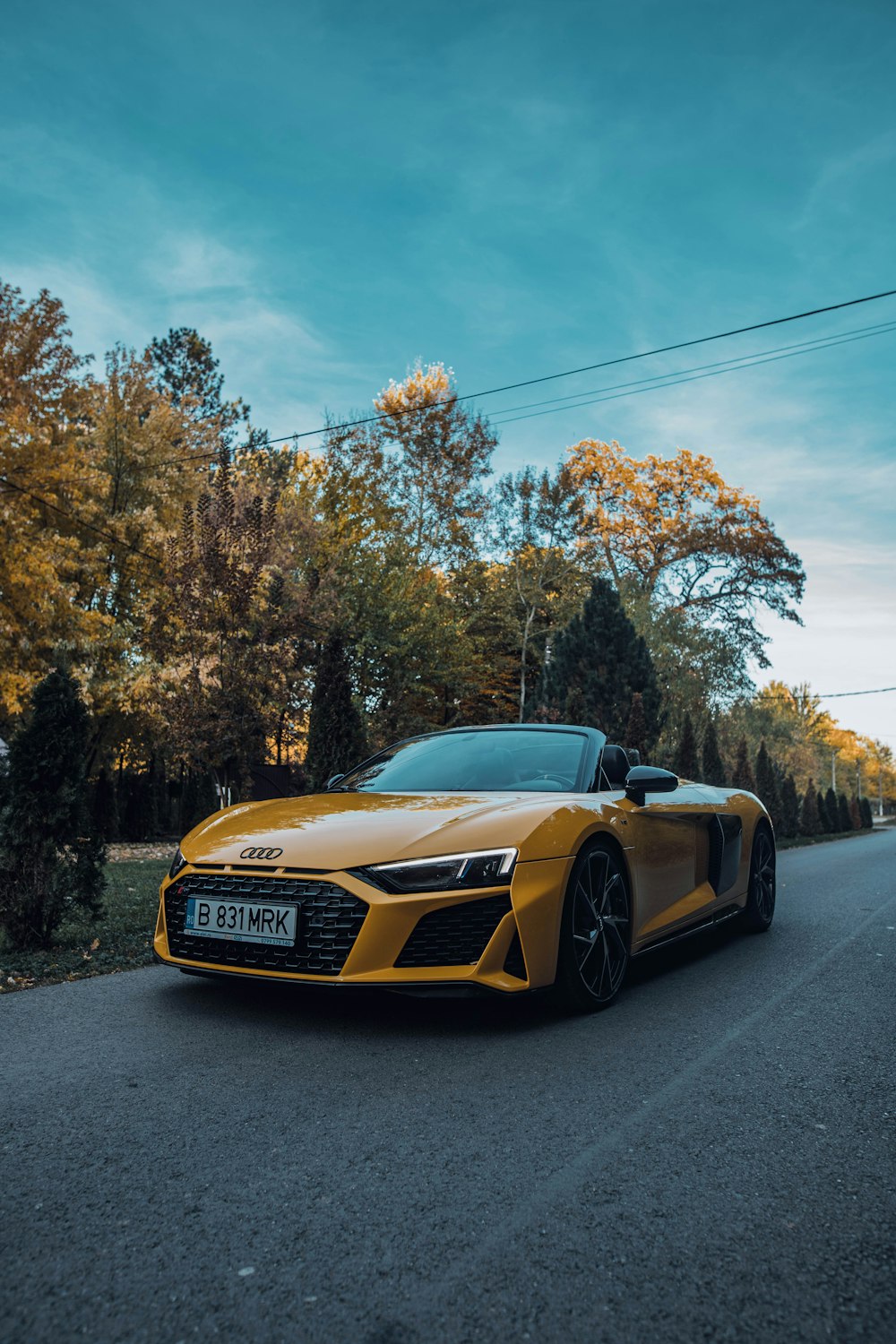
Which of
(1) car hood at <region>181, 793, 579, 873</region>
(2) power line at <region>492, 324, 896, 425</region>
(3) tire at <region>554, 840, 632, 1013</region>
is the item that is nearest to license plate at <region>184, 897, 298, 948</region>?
(1) car hood at <region>181, 793, 579, 873</region>

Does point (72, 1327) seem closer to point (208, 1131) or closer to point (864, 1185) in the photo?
point (208, 1131)

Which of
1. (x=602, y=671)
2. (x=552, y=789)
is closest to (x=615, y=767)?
(x=552, y=789)

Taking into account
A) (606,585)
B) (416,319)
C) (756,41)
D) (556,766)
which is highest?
(416,319)

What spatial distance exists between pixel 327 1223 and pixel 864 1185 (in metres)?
1.34

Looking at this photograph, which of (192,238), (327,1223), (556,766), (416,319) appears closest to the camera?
(327,1223)

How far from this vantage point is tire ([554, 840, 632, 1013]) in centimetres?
392

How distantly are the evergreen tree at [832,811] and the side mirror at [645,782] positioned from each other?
42.7 m

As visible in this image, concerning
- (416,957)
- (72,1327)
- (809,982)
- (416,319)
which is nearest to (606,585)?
(416,319)

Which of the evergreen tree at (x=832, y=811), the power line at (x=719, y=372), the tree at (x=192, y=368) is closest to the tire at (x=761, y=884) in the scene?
the power line at (x=719, y=372)

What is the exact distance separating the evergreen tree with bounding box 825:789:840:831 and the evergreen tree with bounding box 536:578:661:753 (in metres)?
25.3

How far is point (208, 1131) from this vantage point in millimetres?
2666

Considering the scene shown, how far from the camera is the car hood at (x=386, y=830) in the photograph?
3.65m

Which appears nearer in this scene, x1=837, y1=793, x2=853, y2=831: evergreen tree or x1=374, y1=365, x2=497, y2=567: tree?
x1=374, y1=365, x2=497, y2=567: tree

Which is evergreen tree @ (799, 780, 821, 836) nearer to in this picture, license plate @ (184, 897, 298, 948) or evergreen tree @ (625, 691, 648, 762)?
evergreen tree @ (625, 691, 648, 762)
